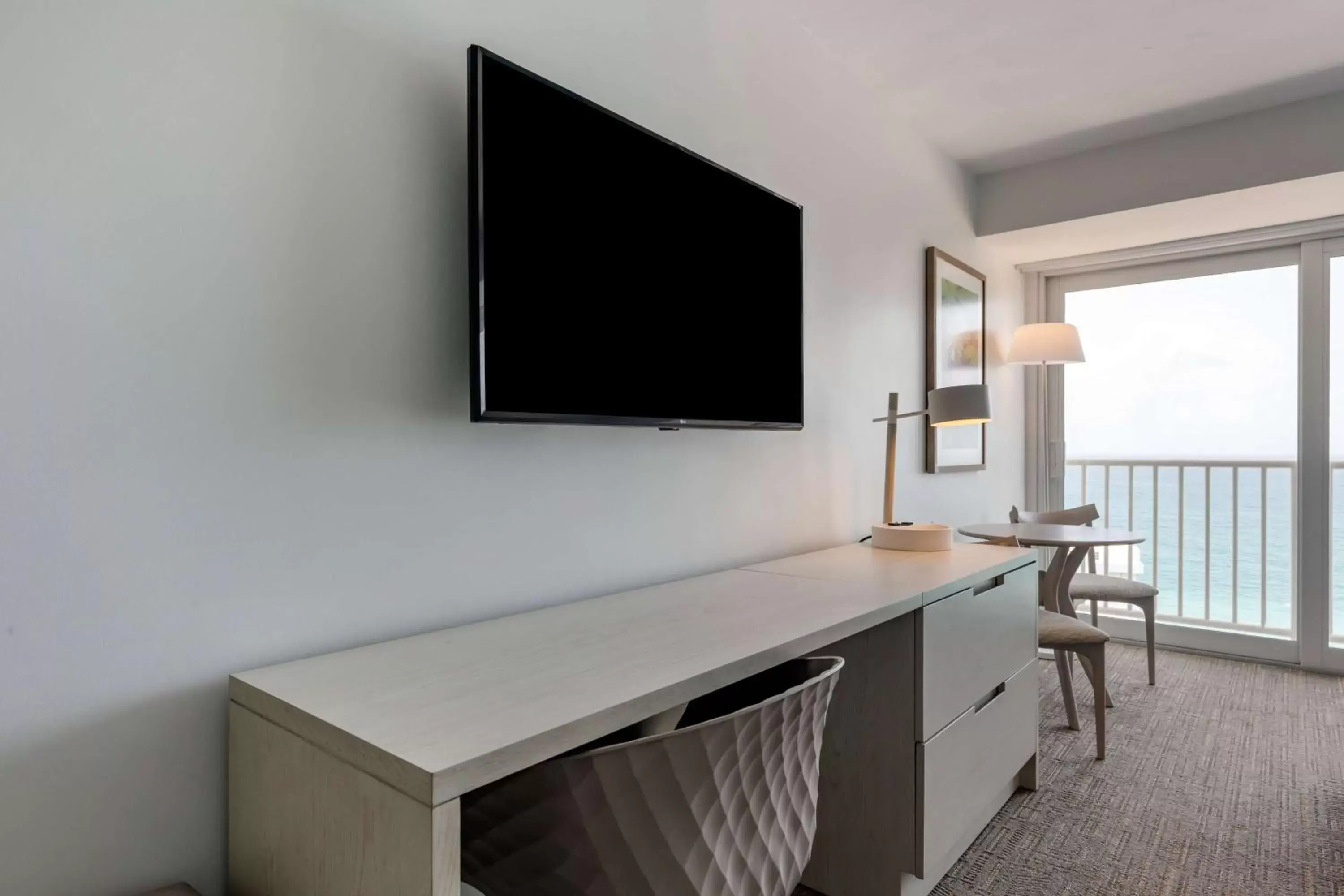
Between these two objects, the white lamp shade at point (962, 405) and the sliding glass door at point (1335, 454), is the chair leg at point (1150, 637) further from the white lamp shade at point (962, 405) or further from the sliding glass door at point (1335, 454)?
the white lamp shade at point (962, 405)

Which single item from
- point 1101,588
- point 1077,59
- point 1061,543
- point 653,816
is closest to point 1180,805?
point 1061,543

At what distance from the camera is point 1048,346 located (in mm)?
3635

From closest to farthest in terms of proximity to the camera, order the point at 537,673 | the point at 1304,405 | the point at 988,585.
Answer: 1. the point at 537,673
2. the point at 988,585
3. the point at 1304,405

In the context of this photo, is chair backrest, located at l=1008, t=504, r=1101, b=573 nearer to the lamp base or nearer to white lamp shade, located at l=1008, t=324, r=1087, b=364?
white lamp shade, located at l=1008, t=324, r=1087, b=364

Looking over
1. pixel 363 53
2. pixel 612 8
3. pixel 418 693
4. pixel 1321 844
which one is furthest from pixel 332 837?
pixel 1321 844

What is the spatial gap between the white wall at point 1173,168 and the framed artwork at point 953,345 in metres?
0.40

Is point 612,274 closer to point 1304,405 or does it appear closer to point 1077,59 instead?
point 1077,59

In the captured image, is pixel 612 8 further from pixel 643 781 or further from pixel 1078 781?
pixel 1078 781

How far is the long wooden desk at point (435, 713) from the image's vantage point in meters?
0.74

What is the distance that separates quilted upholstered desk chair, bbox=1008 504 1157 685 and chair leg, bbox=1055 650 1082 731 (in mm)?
454

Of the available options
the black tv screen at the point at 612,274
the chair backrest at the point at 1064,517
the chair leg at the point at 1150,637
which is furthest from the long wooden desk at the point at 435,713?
the chair leg at the point at 1150,637

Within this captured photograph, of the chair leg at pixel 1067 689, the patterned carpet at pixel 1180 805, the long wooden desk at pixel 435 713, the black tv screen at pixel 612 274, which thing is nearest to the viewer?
the long wooden desk at pixel 435 713

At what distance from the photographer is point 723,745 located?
0.88m

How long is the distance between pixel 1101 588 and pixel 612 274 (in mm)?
2829
